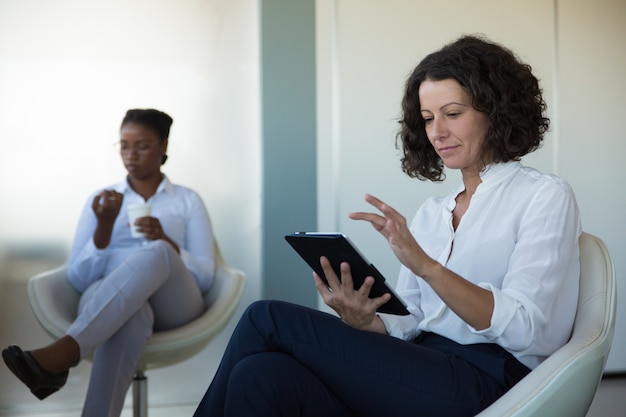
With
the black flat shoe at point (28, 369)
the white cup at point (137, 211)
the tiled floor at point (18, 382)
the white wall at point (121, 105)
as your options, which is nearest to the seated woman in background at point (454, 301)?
the black flat shoe at point (28, 369)

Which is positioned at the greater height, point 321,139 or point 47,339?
point 321,139

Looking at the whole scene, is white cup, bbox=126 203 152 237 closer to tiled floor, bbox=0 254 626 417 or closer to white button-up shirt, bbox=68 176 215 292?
white button-up shirt, bbox=68 176 215 292

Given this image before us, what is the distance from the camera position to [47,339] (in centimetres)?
381

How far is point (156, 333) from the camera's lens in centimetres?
315

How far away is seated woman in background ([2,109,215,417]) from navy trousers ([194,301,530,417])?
1.24 meters

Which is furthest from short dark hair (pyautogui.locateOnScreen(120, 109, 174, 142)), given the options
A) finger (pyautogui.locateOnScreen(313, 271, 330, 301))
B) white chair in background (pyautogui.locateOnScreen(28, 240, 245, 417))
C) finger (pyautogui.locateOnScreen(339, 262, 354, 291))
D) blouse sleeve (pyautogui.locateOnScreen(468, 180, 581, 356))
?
blouse sleeve (pyautogui.locateOnScreen(468, 180, 581, 356))

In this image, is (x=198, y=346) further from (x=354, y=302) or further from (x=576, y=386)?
(x=576, y=386)

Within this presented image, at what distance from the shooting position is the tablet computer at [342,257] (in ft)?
5.26

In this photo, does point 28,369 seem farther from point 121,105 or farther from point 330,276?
point 121,105

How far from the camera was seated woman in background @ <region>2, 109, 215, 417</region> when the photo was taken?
2836mm

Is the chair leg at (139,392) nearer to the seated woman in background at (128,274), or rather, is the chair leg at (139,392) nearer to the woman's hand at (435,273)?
the seated woman in background at (128,274)

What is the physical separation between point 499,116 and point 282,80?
2.23m

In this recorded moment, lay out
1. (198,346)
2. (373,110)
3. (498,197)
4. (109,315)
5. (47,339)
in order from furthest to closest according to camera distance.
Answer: (373,110), (47,339), (198,346), (109,315), (498,197)

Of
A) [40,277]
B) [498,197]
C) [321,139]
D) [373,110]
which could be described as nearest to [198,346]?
[40,277]
